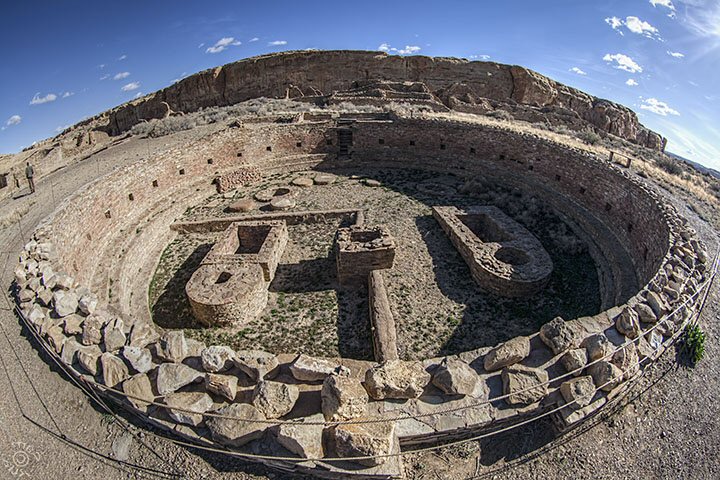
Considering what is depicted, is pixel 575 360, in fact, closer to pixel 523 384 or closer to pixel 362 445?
pixel 523 384

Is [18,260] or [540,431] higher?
[18,260]

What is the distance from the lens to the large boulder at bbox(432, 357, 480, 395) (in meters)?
4.87

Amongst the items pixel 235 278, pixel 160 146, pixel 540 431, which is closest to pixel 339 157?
pixel 160 146

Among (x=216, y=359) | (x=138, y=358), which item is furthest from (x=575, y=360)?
(x=138, y=358)

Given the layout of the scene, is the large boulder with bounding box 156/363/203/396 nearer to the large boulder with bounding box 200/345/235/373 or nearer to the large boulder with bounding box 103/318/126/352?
the large boulder with bounding box 200/345/235/373

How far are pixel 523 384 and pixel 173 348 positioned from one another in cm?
491

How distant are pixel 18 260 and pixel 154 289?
336cm

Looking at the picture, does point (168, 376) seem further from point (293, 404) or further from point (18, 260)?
point (18, 260)

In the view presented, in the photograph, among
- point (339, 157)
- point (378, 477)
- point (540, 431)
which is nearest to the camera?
point (378, 477)

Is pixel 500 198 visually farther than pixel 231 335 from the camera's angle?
Yes

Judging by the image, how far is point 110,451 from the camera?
4672 millimetres

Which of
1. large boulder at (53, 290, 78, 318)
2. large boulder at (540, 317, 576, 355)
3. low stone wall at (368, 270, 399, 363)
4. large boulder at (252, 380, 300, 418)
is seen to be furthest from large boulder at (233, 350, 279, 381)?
large boulder at (540, 317, 576, 355)

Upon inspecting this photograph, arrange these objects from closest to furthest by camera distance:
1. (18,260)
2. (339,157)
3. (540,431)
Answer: (540,431) < (18,260) < (339,157)

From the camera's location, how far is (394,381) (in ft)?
16.0
